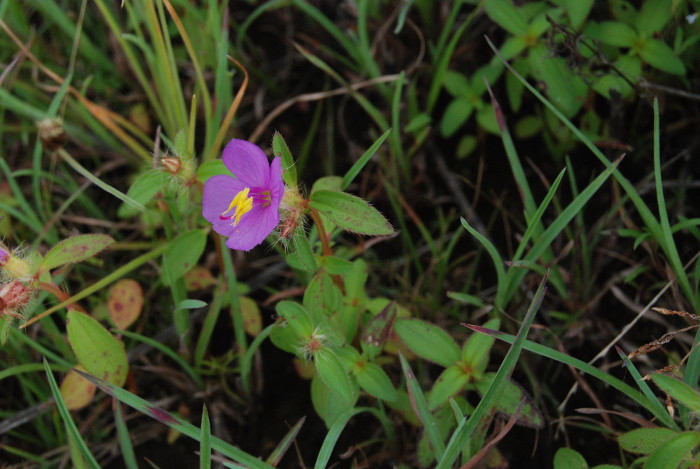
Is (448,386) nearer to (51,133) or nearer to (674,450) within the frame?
(674,450)

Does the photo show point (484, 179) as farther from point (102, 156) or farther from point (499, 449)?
point (102, 156)

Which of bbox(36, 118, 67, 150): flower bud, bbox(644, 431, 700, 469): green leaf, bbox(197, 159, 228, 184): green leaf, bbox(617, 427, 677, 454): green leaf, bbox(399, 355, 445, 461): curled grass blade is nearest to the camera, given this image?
bbox(644, 431, 700, 469): green leaf

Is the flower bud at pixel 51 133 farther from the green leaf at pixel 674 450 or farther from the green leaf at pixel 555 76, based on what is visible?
the green leaf at pixel 674 450

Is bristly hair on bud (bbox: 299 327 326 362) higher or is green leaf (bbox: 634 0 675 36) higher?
green leaf (bbox: 634 0 675 36)

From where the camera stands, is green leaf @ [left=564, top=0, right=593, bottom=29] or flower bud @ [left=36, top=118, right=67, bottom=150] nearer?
green leaf @ [left=564, top=0, right=593, bottom=29]

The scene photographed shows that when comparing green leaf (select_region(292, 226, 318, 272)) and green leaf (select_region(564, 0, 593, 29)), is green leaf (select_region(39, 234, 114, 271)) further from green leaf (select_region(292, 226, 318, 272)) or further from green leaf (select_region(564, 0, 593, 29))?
green leaf (select_region(564, 0, 593, 29))

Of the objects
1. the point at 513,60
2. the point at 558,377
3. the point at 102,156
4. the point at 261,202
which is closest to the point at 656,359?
the point at 558,377

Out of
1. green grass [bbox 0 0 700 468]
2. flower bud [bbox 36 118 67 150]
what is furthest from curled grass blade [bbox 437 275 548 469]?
flower bud [bbox 36 118 67 150]

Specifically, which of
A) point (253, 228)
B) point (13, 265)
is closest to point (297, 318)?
point (253, 228)
